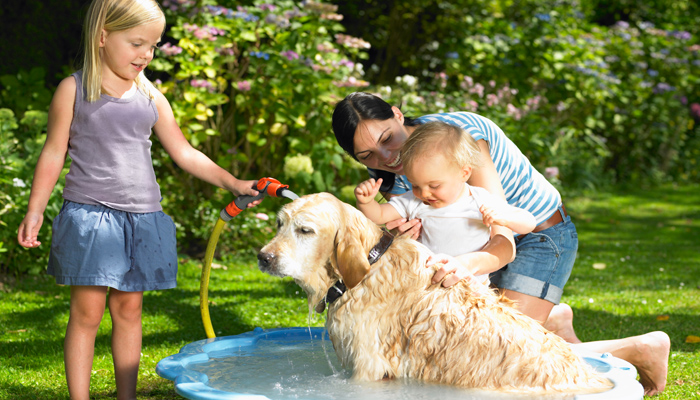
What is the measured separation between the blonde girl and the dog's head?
736 mm

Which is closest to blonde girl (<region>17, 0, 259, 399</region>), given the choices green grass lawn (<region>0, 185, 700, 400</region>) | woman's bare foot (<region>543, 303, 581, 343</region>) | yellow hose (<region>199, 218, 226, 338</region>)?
yellow hose (<region>199, 218, 226, 338</region>)

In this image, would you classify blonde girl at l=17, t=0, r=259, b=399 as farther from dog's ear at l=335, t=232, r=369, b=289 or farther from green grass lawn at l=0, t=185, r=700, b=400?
dog's ear at l=335, t=232, r=369, b=289

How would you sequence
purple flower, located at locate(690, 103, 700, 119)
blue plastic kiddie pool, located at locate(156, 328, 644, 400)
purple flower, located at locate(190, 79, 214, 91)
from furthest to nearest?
purple flower, located at locate(690, 103, 700, 119) → purple flower, located at locate(190, 79, 214, 91) → blue plastic kiddie pool, located at locate(156, 328, 644, 400)

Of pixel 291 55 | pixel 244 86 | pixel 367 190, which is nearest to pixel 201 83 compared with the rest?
pixel 244 86

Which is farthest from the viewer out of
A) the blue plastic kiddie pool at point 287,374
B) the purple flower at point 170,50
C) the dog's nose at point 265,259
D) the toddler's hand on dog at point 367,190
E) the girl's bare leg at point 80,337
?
the purple flower at point 170,50

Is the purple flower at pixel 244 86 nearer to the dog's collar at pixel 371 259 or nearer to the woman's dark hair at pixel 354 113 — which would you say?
the woman's dark hair at pixel 354 113

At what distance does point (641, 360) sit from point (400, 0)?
32.4ft

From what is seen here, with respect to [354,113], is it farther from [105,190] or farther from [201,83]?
[201,83]

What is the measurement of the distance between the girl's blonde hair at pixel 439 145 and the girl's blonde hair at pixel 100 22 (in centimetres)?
132

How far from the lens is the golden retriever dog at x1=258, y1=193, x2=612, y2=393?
285 cm

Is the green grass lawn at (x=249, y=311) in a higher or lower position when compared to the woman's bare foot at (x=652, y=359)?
lower

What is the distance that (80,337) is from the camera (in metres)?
3.20

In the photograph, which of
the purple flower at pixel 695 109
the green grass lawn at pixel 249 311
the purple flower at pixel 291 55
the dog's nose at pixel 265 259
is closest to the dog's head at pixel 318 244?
the dog's nose at pixel 265 259

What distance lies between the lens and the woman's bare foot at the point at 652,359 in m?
3.72
